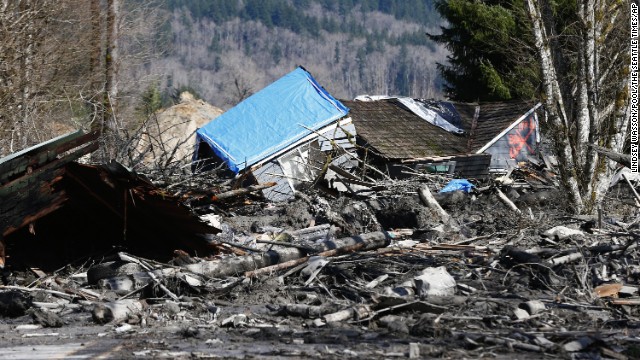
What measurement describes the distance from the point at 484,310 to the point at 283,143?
573 inches

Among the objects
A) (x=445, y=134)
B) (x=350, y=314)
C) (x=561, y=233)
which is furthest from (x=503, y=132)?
(x=350, y=314)

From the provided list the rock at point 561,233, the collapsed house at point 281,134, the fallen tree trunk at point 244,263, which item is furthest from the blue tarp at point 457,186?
the fallen tree trunk at point 244,263

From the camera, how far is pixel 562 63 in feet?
54.1

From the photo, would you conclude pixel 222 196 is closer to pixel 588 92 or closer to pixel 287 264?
pixel 287 264

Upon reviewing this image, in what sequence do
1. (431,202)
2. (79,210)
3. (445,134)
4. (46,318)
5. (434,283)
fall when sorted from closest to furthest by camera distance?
(46,318) < (434,283) < (79,210) < (431,202) < (445,134)

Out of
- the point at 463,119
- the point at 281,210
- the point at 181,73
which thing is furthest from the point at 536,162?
the point at 181,73

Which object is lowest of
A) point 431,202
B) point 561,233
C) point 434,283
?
point 431,202

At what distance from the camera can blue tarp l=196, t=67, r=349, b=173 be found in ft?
71.4

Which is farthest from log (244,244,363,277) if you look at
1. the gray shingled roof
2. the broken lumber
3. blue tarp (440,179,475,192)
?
the gray shingled roof

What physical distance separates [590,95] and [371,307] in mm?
9288

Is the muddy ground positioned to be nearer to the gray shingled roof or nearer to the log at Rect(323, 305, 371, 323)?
the log at Rect(323, 305, 371, 323)

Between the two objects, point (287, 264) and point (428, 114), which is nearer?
point (287, 264)

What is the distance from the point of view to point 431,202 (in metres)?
14.4

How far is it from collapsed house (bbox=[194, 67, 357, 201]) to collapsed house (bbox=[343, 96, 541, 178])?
1.28 metres
